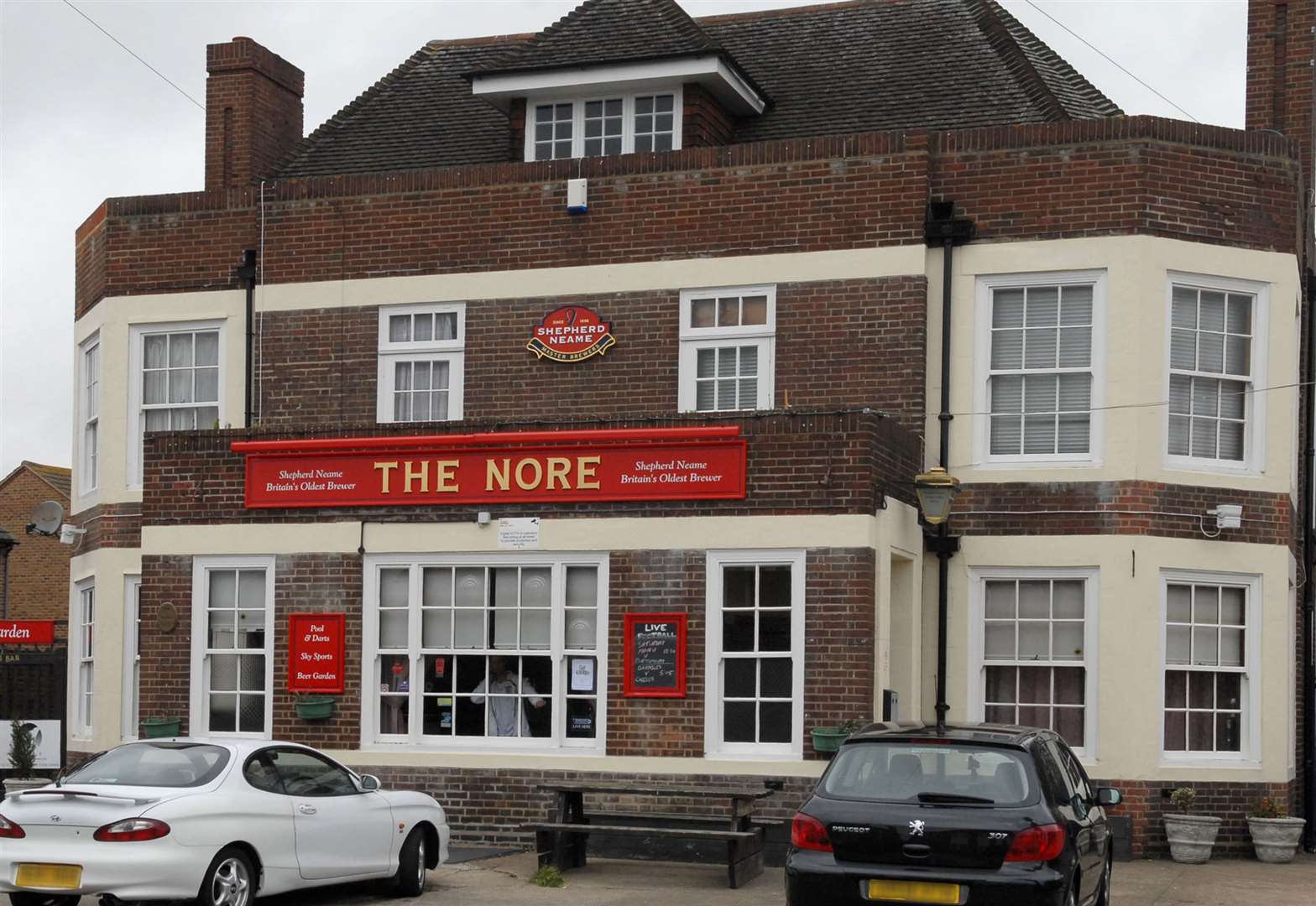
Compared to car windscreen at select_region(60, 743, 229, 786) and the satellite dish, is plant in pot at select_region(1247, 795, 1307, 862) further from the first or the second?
the satellite dish

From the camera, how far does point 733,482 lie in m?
17.0

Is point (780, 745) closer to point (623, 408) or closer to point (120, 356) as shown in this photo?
point (623, 408)

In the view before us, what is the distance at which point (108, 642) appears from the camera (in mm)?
21641

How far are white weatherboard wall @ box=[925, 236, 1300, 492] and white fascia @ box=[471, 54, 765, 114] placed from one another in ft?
11.8

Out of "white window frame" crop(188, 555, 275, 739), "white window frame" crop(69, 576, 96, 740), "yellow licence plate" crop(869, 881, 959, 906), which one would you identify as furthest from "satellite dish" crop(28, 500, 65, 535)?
"yellow licence plate" crop(869, 881, 959, 906)

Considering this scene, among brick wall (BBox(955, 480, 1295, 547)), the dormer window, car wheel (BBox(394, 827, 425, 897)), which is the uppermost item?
the dormer window

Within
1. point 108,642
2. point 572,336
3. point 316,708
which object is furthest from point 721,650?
point 108,642

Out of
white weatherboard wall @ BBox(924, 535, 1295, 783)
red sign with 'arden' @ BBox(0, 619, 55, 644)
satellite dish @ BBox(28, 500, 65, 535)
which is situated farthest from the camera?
satellite dish @ BBox(28, 500, 65, 535)

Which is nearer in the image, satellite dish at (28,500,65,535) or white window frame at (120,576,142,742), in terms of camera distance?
white window frame at (120,576,142,742)

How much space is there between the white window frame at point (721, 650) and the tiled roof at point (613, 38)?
6.50 metres

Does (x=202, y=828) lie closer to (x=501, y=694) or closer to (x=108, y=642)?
(x=501, y=694)

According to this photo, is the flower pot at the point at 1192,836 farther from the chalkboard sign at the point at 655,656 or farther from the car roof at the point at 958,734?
the car roof at the point at 958,734

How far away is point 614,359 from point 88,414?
7.30m

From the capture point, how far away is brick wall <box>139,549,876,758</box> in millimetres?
16469
